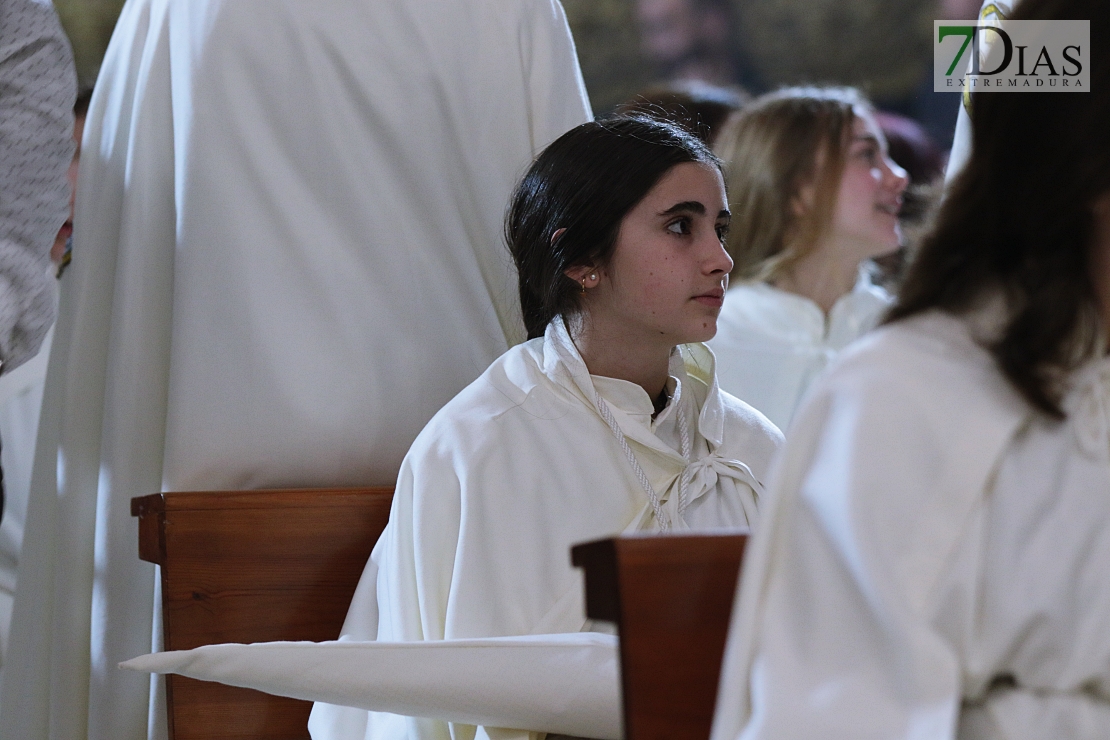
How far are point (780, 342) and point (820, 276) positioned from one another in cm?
30

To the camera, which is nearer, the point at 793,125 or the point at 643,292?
the point at 643,292

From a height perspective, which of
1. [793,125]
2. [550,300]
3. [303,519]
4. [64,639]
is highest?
[793,125]

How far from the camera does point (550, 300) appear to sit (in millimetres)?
2215

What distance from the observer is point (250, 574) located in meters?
1.99

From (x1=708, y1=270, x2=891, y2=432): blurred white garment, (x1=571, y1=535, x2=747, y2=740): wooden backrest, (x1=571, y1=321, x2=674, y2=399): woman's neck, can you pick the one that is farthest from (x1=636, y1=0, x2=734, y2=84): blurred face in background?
(x1=571, y1=535, x2=747, y2=740): wooden backrest

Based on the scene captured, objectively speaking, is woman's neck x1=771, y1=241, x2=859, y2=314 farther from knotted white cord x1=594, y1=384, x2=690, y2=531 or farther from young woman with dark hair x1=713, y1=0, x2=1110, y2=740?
young woman with dark hair x1=713, y1=0, x2=1110, y2=740

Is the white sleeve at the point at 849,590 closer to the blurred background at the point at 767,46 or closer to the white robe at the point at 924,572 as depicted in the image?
the white robe at the point at 924,572

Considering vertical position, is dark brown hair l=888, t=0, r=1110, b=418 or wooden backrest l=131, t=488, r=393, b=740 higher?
dark brown hair l=888, t=0, r=1110, b=418

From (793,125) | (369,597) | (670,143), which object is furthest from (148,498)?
(793,125)

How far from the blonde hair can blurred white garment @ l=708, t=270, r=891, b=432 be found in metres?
0.15

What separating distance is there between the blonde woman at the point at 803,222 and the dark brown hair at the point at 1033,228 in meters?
2.71

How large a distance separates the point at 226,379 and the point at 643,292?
0.73 metres

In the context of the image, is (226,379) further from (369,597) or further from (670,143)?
(670,143)

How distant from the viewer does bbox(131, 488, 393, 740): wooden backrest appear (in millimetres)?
1936
